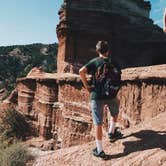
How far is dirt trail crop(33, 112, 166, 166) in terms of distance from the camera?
5.66 metres

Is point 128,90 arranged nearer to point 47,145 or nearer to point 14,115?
point 47,145

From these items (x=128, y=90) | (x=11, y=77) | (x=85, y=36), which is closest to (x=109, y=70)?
(x=128, y=90)

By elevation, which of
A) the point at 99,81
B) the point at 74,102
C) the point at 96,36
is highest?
the point at 96,36

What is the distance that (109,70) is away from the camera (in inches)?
231

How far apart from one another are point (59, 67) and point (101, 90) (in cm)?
2149

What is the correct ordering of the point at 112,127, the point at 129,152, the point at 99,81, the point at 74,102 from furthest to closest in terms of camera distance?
the point at 74,102 < the point at 112,127 < the point at 129,152 < the point at 99,81

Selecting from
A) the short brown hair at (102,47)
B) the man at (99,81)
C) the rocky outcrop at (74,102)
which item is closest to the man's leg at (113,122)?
the man at (99,81)

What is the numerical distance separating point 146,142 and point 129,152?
397 millimetres

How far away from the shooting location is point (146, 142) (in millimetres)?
6203

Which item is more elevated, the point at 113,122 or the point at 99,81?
the point at 99,81

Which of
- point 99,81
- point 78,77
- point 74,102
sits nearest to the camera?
point 99,81

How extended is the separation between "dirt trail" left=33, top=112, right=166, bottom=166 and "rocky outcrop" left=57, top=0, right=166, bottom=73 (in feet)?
63.4

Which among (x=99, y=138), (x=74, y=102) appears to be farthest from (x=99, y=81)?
(x=74, y=102)

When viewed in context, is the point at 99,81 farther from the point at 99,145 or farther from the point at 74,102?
the point at 74,102
